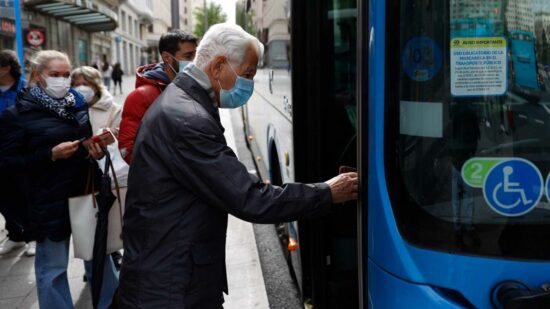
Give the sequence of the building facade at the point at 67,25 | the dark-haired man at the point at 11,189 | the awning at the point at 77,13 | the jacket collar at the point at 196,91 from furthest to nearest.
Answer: the awning at the point at 77,13
the building facade at the point at 67,25
the dark-haired man at the point at 11,189
the jacket collar at the point at 196,91

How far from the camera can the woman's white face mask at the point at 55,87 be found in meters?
3.16

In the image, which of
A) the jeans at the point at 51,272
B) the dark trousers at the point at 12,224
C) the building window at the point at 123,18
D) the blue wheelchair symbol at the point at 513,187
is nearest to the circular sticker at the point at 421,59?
the blue wheelchair symbol at the point at 513,187

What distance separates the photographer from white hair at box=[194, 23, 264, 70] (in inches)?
76.5

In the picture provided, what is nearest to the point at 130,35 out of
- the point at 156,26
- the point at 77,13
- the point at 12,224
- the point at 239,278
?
the point at 156,26

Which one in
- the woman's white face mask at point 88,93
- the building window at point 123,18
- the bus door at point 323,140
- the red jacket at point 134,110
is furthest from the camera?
the building window at point 123,18

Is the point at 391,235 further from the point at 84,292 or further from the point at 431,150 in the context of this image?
the point at 84,292

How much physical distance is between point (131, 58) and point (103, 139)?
51361 millimetres

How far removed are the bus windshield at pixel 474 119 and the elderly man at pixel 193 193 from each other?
378mm

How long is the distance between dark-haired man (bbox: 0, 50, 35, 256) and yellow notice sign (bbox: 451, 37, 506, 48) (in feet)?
11.7

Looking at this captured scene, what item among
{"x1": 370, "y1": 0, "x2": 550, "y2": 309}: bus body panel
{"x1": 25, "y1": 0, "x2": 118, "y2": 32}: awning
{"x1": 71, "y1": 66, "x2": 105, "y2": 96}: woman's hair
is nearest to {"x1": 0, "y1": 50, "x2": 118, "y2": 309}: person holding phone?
{"x1": 71, "y1": 66, "x2": 105, "y2": 96}: woman's hair

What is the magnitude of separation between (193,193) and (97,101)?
261 centimetres

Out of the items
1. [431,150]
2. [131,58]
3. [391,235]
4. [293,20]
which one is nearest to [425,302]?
[391,235]

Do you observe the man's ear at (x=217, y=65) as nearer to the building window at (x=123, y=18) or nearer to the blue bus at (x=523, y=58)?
the blue bus at (x=523, y=58)

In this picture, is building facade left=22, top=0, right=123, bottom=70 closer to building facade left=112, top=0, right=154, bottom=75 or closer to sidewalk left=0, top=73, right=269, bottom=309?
building facade left=112, top=0, right=154, bottom=75
